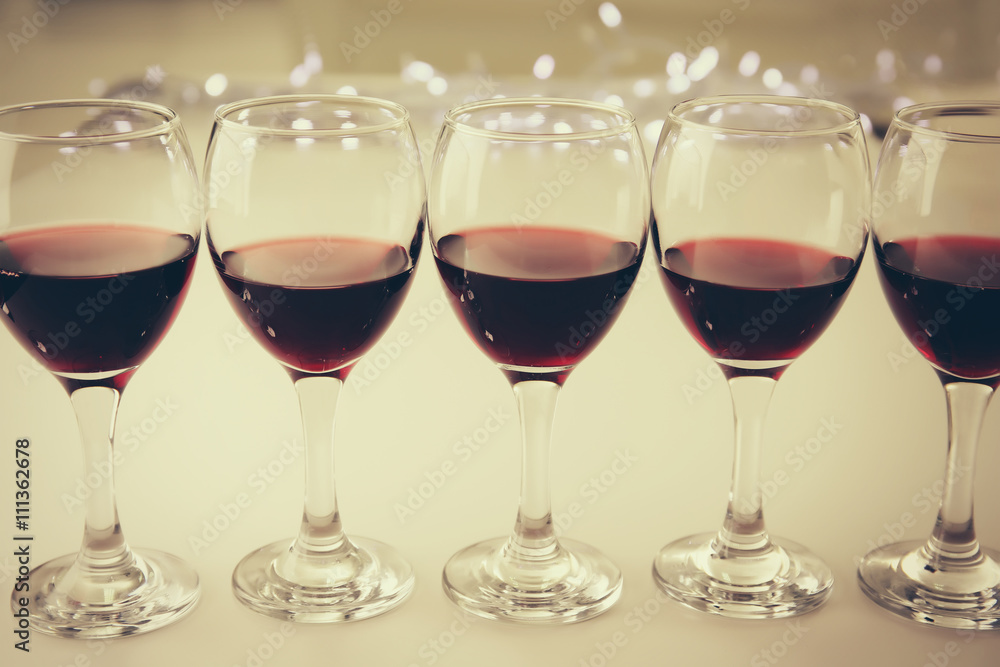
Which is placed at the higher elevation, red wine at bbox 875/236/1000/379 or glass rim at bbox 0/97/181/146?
glass rim at bbox 0/97/181/146

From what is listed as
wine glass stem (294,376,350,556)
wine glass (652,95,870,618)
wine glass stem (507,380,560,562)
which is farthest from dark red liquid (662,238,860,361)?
wine glass stem (294,376,350,556)

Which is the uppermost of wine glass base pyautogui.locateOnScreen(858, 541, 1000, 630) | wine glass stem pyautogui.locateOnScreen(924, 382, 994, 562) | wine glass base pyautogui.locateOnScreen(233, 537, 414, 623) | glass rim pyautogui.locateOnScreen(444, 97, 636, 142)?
glass rim pyautogui.locateOnScreen(444, 97, 636, 142)

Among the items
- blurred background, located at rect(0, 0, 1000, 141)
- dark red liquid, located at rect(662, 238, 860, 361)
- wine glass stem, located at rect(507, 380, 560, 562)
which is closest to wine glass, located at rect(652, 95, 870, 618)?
dark red liquid, located at rect(662, 238, 860, 361)

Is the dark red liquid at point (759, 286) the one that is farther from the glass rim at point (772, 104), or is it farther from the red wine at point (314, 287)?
the red wine at point (314, 287)

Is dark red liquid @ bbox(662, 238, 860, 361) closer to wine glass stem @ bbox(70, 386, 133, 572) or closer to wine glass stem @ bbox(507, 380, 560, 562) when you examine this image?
wine glass stem @ bbox(507, 380, 560, 562)

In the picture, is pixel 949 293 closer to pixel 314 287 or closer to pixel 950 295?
pixel 950 295

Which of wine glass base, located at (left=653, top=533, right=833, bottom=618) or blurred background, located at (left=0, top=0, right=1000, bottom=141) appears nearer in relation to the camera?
wine glass base, located at (left=653, top=533, right=833, bottom=618)

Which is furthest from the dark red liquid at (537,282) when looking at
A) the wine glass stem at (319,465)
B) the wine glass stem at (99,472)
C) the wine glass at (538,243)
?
the wine glass stem at (99,472)

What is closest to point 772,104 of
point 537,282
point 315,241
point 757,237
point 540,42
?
point 757,237

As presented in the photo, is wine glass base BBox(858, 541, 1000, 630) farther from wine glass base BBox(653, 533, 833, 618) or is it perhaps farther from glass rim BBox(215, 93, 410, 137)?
glass rim BBox(215, 93, 410, 137)
